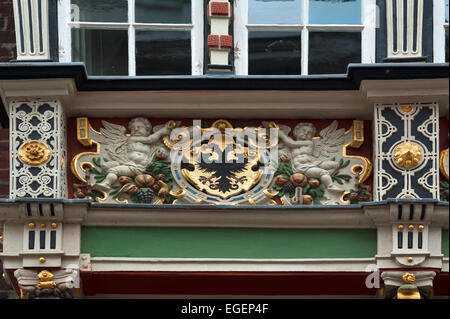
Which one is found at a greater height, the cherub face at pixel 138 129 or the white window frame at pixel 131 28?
the white window frame at pixel 131 28

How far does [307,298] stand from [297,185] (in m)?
0.95

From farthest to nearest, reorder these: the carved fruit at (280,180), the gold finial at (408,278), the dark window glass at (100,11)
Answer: the dark window glass at (100,11) < the carved fruit at (280,180) < the gold finial at (408,278)

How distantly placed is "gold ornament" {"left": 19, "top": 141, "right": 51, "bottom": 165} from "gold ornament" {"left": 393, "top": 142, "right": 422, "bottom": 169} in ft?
9.47

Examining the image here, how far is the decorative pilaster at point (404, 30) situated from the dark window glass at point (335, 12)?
34 cm

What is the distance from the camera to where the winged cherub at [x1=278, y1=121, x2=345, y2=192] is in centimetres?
1399

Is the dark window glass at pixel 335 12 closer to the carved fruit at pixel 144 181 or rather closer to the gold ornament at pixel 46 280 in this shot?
the carved fruit at pixel 144 181

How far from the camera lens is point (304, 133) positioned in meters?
14.1

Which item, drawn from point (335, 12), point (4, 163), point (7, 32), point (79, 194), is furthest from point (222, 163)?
point (7, 32)

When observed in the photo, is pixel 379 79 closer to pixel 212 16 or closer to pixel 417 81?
pixel 417 81

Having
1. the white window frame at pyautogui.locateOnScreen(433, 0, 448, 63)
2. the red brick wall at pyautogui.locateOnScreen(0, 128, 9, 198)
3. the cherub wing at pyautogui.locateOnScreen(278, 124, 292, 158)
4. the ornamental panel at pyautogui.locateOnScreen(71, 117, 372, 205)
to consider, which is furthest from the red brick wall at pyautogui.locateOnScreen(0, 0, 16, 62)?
the white window frame at pyautogui.locateOnScreen(433, 0, 448, 63)

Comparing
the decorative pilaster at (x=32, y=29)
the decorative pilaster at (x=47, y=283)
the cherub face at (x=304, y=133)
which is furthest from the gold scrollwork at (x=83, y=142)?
the cherub face at (x=304, y=133)

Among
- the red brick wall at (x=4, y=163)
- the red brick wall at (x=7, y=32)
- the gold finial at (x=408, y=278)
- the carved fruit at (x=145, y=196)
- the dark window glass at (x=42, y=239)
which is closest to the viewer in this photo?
the gold finial at (x=408, y=278)

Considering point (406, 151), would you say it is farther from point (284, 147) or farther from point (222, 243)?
point (222, 243)

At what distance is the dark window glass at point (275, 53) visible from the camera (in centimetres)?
1434
